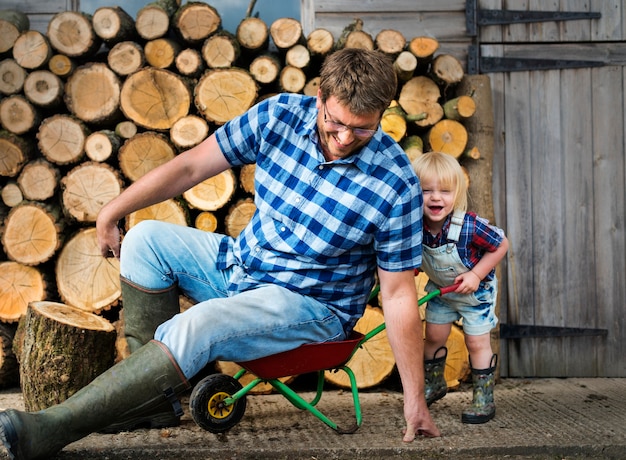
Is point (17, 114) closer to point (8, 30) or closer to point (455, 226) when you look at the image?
point (8, 30)

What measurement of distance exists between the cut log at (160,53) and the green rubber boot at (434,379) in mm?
1935

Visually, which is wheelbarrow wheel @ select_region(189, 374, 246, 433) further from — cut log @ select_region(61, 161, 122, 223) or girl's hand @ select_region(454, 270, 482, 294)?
cut log @ select_region(61, 161, 122, 223)

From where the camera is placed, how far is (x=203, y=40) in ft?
11.5

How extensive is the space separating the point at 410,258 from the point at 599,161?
2.07 m

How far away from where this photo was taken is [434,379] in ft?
9.48

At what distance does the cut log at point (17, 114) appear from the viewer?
3.39m

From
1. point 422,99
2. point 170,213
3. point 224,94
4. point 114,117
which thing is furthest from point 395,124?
point 114,117

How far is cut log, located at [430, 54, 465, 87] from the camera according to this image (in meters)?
3.55

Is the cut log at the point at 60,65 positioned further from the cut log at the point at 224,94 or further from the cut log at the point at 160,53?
the cut log at the point at 224,94

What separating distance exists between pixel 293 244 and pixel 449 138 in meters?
1.55

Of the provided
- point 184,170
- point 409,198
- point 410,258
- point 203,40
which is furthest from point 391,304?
point 203,40

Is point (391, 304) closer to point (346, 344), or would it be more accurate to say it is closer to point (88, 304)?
point (346, 344)

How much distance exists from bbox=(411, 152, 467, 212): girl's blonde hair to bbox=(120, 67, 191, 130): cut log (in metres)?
1.31

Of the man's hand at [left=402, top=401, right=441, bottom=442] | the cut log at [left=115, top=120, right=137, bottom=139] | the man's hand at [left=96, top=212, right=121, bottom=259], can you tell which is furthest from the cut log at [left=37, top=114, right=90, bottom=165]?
the man's hand at [left=402, top=401, right=441, bottom=442]
